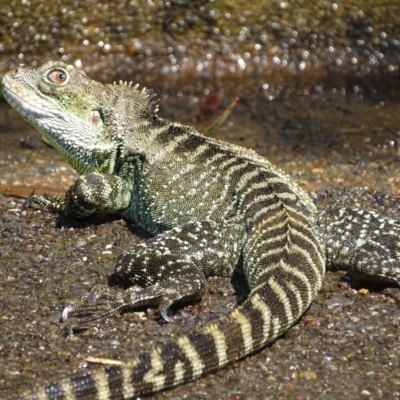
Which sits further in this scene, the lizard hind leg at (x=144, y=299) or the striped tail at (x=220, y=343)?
the lizard hind leg at (x=144, y=299)

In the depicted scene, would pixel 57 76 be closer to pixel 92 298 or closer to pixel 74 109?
pixel 74 109

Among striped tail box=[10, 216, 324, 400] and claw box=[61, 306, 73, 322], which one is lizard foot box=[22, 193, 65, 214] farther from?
striped tail box=[10, 216, 324, 400]

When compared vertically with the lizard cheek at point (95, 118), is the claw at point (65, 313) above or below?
below

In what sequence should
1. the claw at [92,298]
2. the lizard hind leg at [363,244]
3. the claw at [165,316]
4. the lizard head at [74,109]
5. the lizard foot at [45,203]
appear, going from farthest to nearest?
1. the lizard foot at [45,203]
2. the lizard head at [74,109]
3. the lizard hind leg at [363,244]
4. the claw at [92,298]
5. the claw at [165,316]

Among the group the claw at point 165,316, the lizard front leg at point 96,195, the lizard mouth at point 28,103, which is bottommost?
the lizard front leg at point 96,195

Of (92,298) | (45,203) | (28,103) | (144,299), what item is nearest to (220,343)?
(144,299)

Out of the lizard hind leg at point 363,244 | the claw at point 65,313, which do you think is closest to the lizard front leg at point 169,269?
the claw at point 65,313

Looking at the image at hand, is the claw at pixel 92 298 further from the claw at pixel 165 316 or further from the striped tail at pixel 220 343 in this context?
the striped tail at pixel 220 343

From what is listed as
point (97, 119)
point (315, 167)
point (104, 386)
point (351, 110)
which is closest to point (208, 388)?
point (104, 386)

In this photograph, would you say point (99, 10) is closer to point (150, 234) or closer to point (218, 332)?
point (150, 234)
